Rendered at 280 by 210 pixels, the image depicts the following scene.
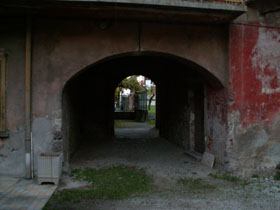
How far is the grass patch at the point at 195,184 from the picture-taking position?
18.4ft

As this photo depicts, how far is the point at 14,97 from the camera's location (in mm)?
5980

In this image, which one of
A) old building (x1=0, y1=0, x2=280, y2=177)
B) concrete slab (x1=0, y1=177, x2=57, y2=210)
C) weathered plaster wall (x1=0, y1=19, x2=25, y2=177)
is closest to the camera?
concrete slab (x1=0, y1=177, x2=57, y2=210)

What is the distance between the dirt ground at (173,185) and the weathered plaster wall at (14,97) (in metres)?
1.13

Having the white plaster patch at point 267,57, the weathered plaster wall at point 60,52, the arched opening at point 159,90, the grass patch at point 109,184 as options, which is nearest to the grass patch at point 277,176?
the white plaster patch at point 267,57

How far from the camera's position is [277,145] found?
6742mm

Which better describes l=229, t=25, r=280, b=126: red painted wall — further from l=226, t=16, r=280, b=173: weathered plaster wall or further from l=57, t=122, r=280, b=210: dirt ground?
l=57, t=122, r=280, b=210: dirt ground

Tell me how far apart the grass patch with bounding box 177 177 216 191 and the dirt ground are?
95 millimetres

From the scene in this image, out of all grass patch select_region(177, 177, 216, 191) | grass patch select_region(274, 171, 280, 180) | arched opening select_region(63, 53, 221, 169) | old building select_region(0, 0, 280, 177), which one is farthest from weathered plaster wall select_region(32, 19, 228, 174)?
grass patch select_region(274, 171, 280, 180)

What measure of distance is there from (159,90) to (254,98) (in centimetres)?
683

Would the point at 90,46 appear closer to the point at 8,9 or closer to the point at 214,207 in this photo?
the point at 8,9

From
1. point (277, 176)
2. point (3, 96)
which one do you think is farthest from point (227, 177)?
point (3, 96)

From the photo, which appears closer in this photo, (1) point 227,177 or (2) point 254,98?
(1) point 227,177

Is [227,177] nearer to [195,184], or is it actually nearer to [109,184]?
[195,184]

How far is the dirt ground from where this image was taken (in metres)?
4.73
